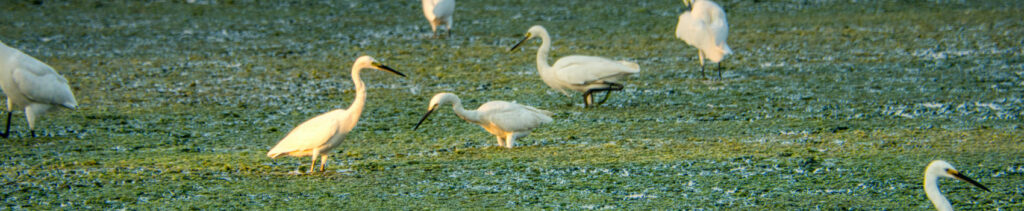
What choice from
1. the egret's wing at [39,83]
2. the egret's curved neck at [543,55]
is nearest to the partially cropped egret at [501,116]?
the egret's curved neck at [543,55]

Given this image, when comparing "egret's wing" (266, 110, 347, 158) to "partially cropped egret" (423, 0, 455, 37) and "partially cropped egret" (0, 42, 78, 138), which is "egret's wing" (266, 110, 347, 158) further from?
"partially cropped egret" (423, 0, 455, 37)

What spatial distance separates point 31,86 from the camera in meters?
7.57

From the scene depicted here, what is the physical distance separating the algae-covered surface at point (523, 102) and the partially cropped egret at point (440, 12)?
229 mm

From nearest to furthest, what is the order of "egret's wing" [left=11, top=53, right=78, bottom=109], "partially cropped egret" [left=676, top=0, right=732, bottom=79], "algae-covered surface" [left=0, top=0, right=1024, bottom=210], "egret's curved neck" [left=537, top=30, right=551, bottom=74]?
"algae-covered surface" [left=0, top=0, right=1024, bottom=210]
"egret's wing" [left=11, top=53, right=78, bottom=109]
"egret's curved neck" [left=537, top=30, right=551, bottom=74]
"partially cropped egret" [left=676, top=0, right=732, bottom=79]

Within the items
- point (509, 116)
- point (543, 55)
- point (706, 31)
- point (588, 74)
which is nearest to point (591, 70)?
point (588, 74)

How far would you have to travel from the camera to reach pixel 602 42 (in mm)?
12617

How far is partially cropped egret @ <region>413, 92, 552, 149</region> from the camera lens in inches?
271

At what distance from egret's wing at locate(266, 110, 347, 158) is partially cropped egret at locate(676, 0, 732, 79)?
4747 millimetres

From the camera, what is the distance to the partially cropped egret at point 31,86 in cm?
756

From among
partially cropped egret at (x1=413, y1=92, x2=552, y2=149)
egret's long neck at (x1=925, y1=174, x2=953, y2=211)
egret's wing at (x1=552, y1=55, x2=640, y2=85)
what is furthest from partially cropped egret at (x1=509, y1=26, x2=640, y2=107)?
egret's long neck at (x1=925, y1=174, x2=953, y2=211)

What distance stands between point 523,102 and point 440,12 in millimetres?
3906

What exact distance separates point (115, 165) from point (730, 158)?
11.9ft

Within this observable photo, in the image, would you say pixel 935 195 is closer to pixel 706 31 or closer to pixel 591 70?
pixel 591 70

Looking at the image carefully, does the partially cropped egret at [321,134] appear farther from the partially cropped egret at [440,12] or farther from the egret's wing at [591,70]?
the partially cropped egret at [440,12]
